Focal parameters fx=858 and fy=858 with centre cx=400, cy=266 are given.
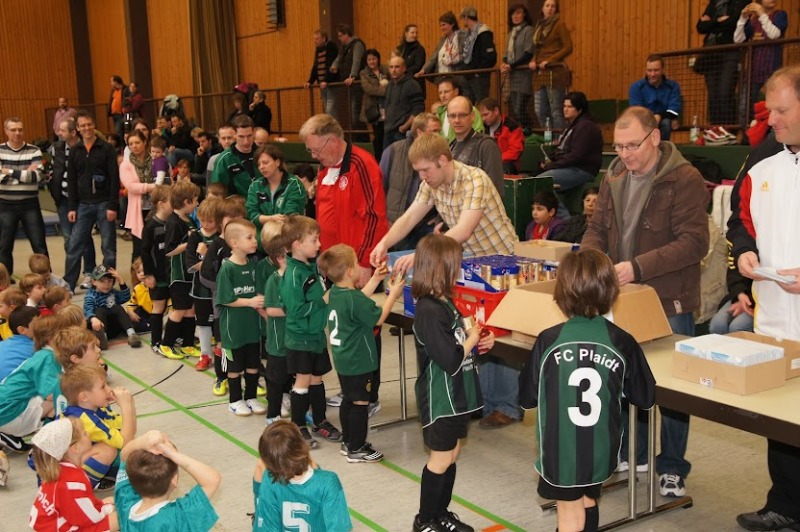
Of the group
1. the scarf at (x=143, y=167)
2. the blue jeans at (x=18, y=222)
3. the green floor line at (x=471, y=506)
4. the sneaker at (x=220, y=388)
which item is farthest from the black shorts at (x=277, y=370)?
the blue jeans at (x=18, y=222)

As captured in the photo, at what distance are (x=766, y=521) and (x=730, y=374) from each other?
94cm

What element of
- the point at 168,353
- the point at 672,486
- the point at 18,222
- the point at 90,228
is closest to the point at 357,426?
the point at 672,486

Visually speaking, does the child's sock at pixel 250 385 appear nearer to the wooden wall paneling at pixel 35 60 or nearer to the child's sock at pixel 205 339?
the child's sock at pixel 205 339

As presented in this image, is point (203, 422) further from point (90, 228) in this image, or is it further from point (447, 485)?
point (90, 228)

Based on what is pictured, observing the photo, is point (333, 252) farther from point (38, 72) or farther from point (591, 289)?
point (38, 72)

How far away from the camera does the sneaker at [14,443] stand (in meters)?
4.92

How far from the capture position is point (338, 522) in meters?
2.86

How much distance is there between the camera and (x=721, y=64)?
8.30 m

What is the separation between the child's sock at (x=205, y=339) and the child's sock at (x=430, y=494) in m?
3.26

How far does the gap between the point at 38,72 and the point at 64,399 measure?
67.5 feet

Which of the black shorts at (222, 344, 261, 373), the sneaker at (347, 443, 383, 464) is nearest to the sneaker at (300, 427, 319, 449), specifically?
the sneaker at (347, 443, 383, 464)

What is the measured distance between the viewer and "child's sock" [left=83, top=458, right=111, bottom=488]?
414 centimetres

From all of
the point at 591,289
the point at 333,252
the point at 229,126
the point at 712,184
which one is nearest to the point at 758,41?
the point at 712,184

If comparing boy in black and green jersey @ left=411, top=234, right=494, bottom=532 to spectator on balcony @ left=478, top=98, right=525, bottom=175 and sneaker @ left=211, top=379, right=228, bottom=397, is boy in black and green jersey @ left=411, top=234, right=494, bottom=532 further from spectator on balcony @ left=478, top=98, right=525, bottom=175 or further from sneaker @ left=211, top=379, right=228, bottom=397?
spectator on balcony @ left=478, top=98, right=525, bottom=175
